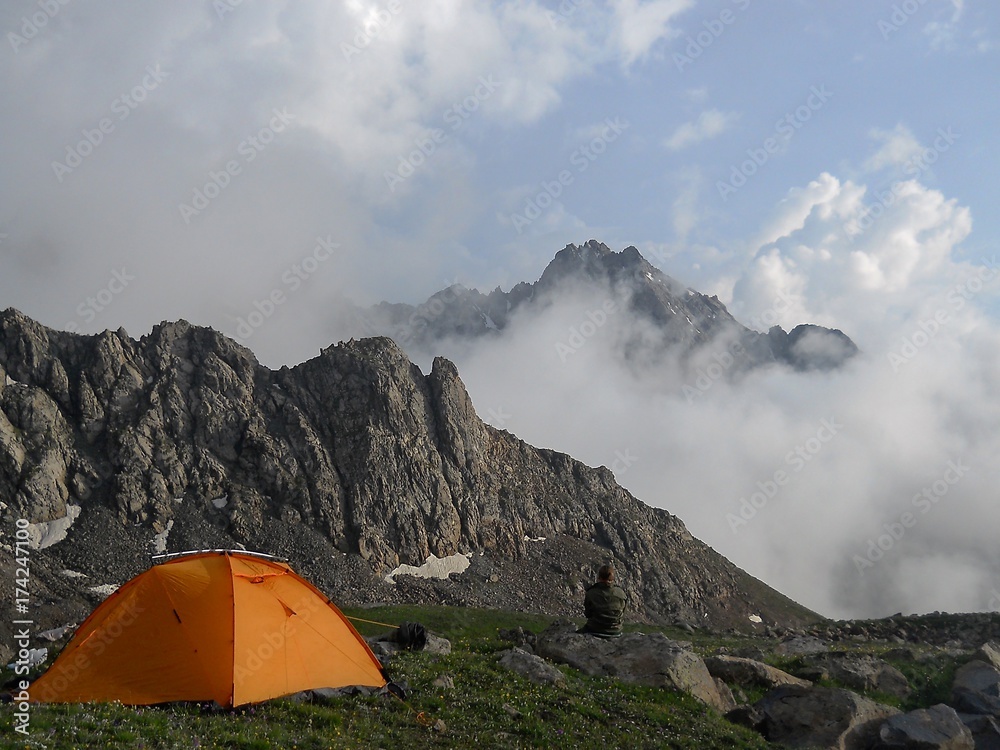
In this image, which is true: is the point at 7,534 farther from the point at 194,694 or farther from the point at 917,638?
the point at 917,638

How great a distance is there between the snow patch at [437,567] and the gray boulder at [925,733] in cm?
10079

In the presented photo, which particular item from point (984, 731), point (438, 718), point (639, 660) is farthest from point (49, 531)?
point (984, 731)

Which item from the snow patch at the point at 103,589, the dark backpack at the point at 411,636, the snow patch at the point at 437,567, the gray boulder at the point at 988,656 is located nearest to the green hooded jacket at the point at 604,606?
the dark backpack at the point at 411,636

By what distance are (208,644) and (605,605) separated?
12832 millimetres

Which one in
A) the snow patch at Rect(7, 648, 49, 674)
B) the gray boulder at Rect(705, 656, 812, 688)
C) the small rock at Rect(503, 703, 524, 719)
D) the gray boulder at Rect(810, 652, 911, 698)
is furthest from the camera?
the gray boulder at Rect(810, 652, 911, 698)

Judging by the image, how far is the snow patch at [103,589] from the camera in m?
81.9

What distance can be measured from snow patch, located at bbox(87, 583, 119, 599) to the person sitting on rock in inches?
3166

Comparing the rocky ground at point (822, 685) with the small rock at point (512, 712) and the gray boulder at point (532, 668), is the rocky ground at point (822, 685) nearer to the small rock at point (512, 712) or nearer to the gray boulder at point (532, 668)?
the gray boulder at point (532, 668)

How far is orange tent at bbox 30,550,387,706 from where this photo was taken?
623 inches

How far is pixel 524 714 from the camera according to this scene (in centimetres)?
1642

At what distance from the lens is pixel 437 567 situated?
11881 cm

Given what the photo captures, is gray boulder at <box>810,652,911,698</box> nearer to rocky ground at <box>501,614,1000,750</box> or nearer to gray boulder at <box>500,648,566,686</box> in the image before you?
rocky ground at <box>501,614,1000,750</box>

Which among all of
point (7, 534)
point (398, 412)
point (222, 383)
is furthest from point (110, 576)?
point (398, 412)

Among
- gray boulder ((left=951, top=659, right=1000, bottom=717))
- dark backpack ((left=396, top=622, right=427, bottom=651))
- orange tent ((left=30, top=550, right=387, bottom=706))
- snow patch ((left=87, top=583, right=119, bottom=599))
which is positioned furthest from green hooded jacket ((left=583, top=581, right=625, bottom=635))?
snow patch ((left=87, top=583, right=119, bottom=599))
